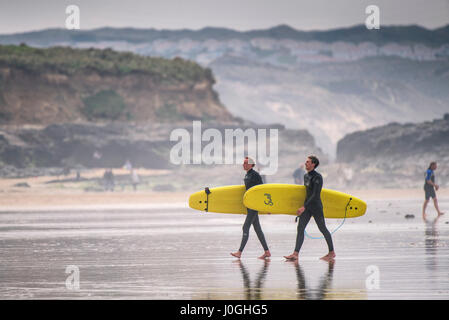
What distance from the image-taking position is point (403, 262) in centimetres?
1270

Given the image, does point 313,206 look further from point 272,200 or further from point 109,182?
point 109,182

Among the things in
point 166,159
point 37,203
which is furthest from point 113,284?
point 166,159

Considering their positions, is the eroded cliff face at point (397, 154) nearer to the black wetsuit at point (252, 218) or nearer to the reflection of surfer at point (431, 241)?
the reflection of surfer at point (431, 241)

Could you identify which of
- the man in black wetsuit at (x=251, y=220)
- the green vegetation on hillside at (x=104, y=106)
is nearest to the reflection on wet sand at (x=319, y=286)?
the man in black wetsuit at (x=251, y=220)

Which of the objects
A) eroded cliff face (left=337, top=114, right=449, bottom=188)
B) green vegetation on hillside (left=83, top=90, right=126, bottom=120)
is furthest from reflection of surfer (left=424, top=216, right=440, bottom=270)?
green vegetation on hillside (left=83, top=90, right=126, bottom=120)

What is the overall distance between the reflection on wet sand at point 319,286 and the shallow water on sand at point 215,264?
12 millimetres

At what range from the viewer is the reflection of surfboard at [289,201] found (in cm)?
1420

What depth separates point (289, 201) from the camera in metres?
14.7

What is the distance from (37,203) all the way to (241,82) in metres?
136

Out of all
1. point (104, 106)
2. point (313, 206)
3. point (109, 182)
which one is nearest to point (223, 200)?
point (313, 206)

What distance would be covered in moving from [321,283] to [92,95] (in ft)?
228

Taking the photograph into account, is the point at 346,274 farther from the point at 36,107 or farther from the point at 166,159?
the point at 36,107

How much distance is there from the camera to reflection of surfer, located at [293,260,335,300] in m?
9.44

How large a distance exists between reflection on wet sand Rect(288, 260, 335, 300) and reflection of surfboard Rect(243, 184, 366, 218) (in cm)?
195
